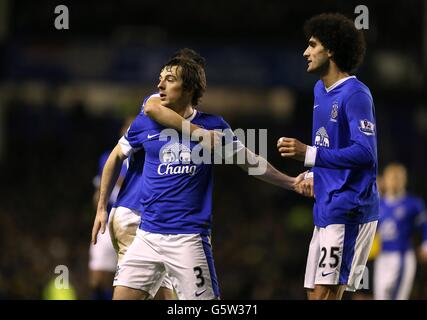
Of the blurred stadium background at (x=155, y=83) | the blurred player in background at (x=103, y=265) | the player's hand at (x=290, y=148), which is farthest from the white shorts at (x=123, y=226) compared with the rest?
the blurred stadium background at (x=155, y=83)

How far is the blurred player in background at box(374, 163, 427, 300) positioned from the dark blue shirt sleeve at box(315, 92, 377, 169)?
5.85 meters

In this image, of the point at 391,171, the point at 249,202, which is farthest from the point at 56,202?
the point at 391,171

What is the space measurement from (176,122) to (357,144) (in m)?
1.14

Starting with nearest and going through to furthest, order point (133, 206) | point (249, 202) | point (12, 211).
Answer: point (133, 206) < point (12, 211) < point (249, 202)

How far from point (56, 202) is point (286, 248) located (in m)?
4.89

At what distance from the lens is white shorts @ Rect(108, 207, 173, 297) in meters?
6.84

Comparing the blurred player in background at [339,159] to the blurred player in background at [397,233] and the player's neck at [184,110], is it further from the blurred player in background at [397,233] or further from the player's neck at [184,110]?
the blurred player in background at [397,233]

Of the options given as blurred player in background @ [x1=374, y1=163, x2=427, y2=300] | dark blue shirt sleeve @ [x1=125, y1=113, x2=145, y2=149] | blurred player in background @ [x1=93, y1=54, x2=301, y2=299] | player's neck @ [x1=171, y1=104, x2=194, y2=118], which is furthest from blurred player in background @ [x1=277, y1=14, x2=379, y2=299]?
blurred player in background @ [x1=374, y1=163, x2=427, y2=300]

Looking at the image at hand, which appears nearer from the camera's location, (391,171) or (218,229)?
(391,171)

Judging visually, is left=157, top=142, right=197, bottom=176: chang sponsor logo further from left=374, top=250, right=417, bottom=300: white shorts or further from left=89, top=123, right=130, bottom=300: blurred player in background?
left=374, top=250, right=417, bottom=300: white shorts

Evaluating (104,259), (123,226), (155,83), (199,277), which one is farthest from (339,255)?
(155,83)

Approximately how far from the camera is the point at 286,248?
1650 centimetres
